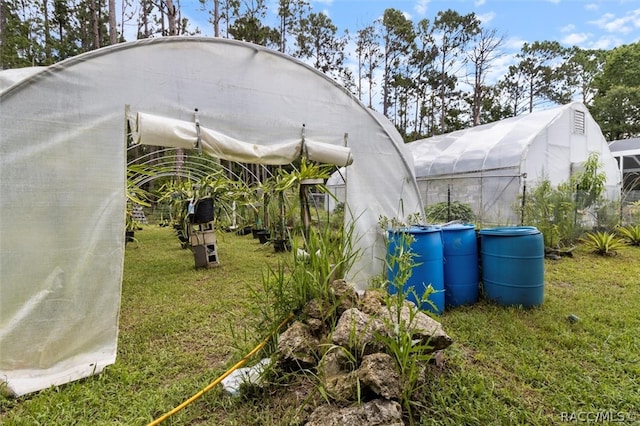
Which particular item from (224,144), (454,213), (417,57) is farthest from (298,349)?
(417,57)

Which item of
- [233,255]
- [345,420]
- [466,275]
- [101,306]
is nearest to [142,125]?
[101,306]

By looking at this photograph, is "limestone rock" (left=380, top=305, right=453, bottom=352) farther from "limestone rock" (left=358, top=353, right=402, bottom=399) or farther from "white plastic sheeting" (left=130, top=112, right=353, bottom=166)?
"white plastic sheeting" (left=130, top=112, right=353, bottom=166)

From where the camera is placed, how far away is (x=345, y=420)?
4.17 ft

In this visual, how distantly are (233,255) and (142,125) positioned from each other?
368cm

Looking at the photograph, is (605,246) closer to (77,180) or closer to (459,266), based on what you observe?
(459,266)

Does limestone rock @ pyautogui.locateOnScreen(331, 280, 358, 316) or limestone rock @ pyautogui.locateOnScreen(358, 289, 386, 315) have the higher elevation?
limestone rock @ pyautogui.locateOnScreen(331, 280, 358, 316)

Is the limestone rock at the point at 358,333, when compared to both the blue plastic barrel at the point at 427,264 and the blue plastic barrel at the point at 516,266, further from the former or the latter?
the blue plastic barrel at the point at 516,266

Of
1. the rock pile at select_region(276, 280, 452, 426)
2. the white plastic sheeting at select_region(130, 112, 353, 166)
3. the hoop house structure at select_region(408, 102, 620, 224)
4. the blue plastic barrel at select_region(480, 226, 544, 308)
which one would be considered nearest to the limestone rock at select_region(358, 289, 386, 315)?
the rock pile at select_region(276, 280, 452, 426)

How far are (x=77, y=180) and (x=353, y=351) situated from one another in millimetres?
2081

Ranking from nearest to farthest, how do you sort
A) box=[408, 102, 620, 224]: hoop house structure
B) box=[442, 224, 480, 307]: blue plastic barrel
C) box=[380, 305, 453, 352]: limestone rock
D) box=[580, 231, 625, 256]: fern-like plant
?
box=[380, 305, 453, 352]: limestone rock < box=[442, 224, 480, 307]: blue plastic barrel < box=[580, 231, 625, 256]: fern-like plant < box=[408, 102, 620, 224]: hoop house structure

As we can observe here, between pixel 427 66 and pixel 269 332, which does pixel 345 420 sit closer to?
pixel 269 332

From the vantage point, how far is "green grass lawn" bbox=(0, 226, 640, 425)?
1.55 meters

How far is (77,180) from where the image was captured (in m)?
2.05

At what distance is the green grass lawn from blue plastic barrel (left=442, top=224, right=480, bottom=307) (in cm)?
13
